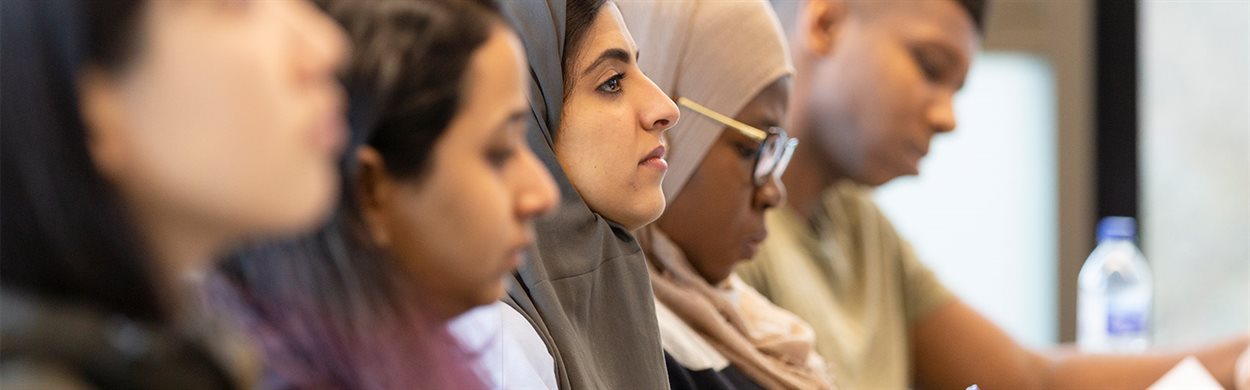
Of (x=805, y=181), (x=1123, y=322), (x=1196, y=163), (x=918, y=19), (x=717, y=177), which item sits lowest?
(x=1123, y=322)

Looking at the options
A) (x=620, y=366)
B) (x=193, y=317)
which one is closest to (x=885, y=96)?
(x=620, y=366)

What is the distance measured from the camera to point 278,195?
0.46 meters

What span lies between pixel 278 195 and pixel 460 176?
0.12 m

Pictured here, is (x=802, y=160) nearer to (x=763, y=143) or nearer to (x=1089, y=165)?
(x=763, y=143)

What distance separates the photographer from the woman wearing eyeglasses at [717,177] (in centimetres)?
132

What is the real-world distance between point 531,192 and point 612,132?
1.38ft

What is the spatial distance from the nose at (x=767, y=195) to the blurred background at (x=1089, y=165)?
1.76 metres

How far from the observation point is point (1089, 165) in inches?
134

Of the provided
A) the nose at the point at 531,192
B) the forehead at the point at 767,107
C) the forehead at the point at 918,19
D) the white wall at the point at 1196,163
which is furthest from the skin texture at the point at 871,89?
the white wall at the point at 1196,163

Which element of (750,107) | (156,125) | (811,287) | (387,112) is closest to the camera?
(156,125)

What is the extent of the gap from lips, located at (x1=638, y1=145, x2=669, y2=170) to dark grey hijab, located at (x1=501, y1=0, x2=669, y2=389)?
59mm

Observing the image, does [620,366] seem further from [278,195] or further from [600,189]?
[278,195]

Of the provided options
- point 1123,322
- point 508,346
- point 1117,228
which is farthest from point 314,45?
point 1117,228

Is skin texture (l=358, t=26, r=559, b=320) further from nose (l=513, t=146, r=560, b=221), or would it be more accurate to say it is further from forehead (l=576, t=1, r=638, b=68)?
forehead (l=576, t=1, r=638, b=68)
